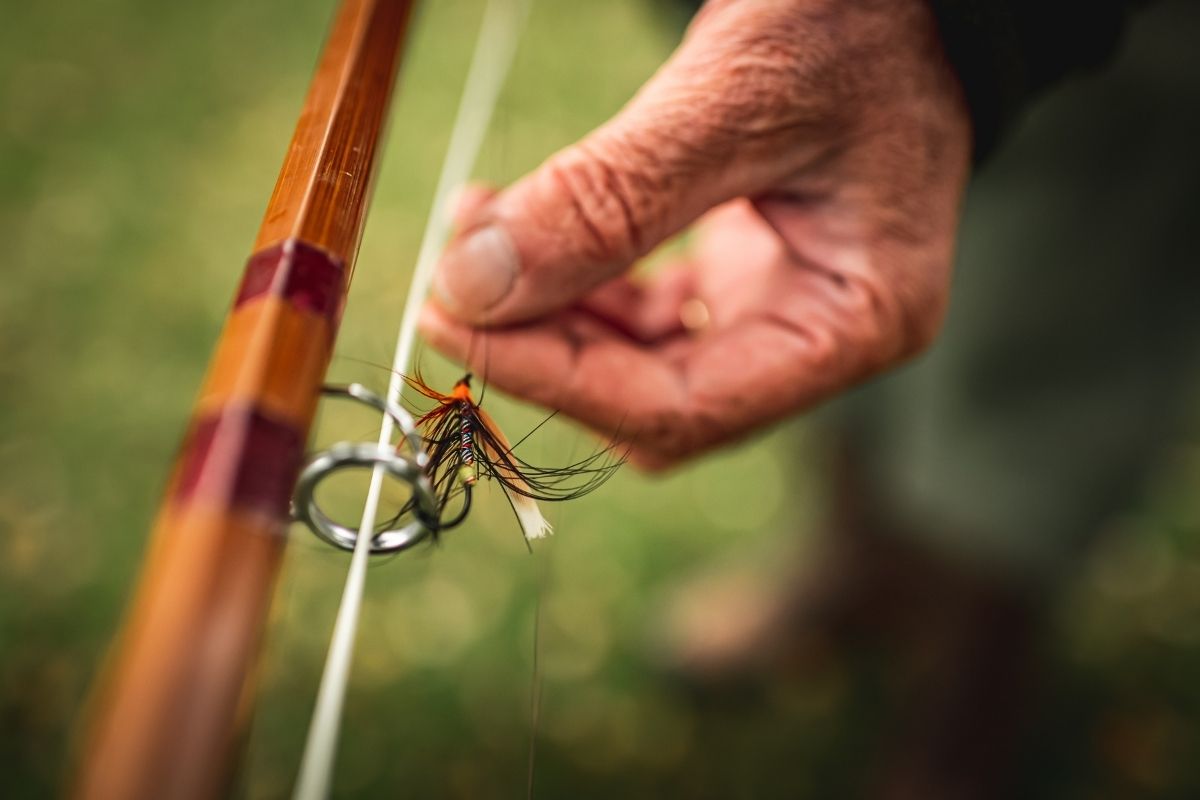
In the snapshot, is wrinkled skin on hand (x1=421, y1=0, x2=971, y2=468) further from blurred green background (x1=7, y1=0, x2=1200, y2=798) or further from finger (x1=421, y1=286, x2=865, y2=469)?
blurred green background (x1=7, y1=0, x2=1200, y2=798)

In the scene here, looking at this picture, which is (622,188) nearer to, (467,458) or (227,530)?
(467,458)

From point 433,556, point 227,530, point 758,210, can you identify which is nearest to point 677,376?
point 758,210

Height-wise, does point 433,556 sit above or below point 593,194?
below

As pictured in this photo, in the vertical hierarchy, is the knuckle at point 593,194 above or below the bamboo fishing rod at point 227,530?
above

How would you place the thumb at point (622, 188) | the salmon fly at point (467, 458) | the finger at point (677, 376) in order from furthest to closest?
the finger at point (677, 376)
the thumb at point (622, 188)
the salmon fly at point (467, 458)

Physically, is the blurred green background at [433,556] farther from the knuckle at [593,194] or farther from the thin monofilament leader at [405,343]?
the knuckle at [593,194]

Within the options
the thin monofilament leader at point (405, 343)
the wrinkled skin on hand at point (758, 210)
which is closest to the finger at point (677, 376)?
the wrinkled skin on hand at point (758, 210)
